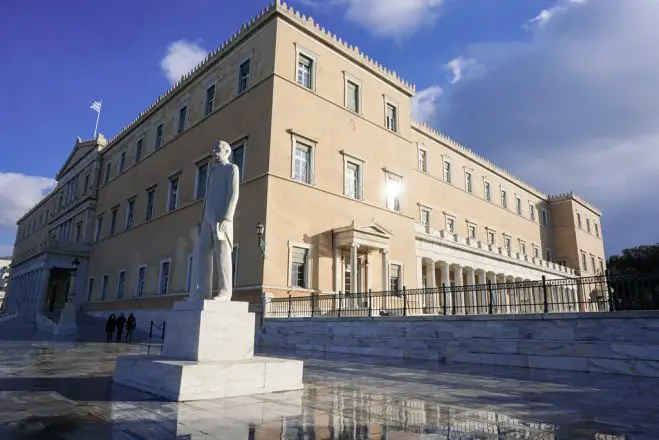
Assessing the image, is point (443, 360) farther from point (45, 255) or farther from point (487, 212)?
point (45, 255)

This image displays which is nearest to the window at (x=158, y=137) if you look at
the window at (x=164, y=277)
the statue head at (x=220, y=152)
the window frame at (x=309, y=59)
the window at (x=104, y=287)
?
the window at (x=164, y=277)

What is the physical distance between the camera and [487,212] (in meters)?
41.4

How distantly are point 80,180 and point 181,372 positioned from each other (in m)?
46.2

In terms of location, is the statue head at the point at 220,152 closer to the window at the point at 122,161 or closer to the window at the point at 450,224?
the window at the point at 450,224

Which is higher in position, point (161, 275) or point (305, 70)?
point (305, 70)

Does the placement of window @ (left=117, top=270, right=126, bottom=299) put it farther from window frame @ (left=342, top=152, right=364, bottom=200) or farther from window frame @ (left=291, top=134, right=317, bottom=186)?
window frame @ (left=342, top=152, right=364, bottom=200)

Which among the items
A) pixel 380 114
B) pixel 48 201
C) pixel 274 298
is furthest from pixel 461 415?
pixel 48 201

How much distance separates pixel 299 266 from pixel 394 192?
359 inches

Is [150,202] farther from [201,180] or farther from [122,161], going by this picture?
[122,161]

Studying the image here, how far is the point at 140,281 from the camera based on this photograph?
2947 centimetres

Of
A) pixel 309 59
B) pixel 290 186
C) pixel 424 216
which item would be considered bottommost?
pixel 290 186

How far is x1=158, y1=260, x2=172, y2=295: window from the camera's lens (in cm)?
2639

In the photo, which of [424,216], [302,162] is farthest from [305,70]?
[424,216]

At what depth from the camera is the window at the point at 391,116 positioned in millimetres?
28383
